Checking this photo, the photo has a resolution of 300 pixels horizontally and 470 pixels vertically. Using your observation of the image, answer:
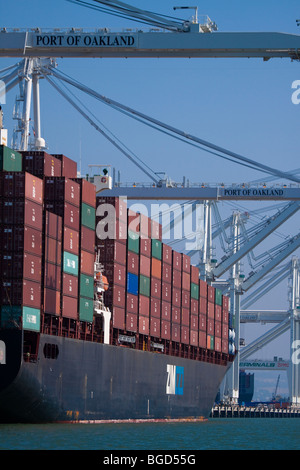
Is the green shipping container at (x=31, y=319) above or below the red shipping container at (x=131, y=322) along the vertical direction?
below

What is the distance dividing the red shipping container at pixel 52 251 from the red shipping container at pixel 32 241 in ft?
1.32

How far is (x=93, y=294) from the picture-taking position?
45.0 metres

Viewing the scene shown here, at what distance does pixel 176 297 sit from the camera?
57.2 metres

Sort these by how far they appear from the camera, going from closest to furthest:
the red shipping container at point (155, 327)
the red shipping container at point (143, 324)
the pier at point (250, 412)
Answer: the red shipping container at point (143, 324) < the red shipping container at point (155, 327) < the pier at point (250, 412)

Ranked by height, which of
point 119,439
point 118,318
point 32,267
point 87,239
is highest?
point 87,239

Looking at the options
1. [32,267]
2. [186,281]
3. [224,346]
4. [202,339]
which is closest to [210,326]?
[202,339]

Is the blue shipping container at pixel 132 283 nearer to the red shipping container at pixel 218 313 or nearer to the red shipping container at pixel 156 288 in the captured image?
the red shipping container at pixel 156 288

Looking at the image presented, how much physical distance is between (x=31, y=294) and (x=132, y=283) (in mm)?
11584

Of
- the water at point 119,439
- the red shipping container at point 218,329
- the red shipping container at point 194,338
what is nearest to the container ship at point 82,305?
the red shipping container at point 194,338

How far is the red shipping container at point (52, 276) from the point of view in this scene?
40.2 m

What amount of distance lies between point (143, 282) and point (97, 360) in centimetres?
701

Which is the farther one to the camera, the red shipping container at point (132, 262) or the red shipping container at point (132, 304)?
the red shipping container at point (132, 262)

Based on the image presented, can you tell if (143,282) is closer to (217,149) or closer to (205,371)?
(217,149)

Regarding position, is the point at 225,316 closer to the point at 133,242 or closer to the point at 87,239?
the point at 133,242
